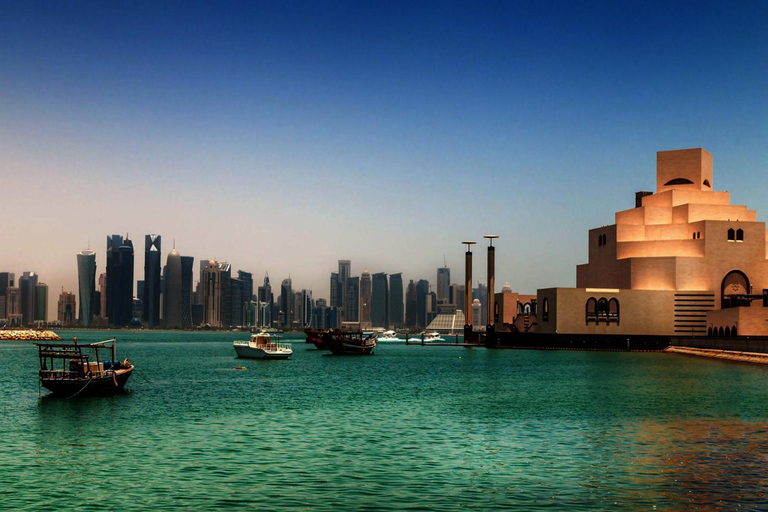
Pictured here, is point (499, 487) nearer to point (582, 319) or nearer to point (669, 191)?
point (582, 319)

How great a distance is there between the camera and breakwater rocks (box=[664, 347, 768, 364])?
377 ft

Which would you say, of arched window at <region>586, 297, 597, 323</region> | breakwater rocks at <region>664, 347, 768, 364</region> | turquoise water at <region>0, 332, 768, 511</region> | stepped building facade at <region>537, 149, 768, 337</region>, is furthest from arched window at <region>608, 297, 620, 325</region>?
turquoise water at <region>0, 332, 768, 511</region>

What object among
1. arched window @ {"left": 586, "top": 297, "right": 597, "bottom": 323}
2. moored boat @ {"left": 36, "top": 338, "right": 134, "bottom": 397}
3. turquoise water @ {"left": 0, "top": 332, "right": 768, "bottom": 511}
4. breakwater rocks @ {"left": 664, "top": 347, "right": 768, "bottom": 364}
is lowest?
breakwater rocks @ {"left": 664, "top": 347, "right": 768, "bottom": 364}

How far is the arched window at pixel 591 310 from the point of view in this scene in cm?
16688

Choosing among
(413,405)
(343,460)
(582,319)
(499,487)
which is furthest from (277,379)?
(582,319)

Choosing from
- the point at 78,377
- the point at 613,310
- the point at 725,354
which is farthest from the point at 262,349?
the point at 725,354

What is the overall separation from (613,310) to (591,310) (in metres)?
4.35

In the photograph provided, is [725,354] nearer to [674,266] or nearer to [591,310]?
[674,266]

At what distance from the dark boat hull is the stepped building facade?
11469 centimetres

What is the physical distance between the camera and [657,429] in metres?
47.1

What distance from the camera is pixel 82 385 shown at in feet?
212

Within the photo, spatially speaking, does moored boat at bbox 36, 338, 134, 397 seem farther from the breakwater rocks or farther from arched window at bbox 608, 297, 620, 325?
arched window at bbox 608, 297, 620, 325

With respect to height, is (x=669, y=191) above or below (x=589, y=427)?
above

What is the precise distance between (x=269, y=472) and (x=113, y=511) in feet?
25.8
